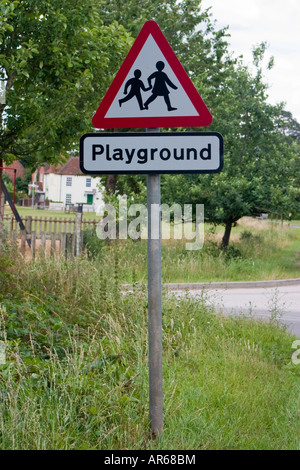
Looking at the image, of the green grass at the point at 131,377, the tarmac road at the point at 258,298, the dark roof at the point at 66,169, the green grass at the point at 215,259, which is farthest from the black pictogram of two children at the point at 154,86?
the dark roof at the point at 66,169

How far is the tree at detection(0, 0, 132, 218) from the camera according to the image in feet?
33.6

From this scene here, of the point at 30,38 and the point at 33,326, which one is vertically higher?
the point at 30,38

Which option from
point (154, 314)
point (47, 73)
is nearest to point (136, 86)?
point (154, 314)

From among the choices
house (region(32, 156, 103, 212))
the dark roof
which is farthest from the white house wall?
the dark roof

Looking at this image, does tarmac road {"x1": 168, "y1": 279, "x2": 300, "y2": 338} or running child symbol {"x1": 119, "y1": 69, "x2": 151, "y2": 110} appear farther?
tarmac road {"x1": 168, "y1": 279, "x2": 300, "y2": 338}

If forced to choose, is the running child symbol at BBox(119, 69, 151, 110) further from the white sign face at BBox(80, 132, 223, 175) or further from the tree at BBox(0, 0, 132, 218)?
the tree at BBox(0, 0, 132, 218)

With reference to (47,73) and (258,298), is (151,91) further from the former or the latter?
(258,298)

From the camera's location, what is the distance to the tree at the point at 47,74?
1024cm

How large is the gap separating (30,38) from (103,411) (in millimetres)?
7853

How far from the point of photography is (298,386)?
6.07 m

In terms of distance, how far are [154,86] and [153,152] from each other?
433 mm

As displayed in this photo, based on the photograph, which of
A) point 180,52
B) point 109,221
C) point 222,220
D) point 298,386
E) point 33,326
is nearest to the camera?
point 298,386
